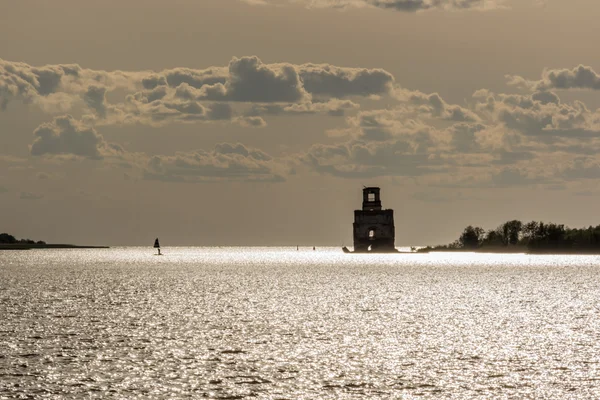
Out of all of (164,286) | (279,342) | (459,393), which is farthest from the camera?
(164,286)

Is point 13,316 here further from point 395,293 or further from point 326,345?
point 395,293

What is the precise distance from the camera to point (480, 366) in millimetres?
→ 46969

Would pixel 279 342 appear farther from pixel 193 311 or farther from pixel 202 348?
pixel 193 311

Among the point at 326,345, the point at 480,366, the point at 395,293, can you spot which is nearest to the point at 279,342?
the point at 326,345

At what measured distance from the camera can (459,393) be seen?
38.7 meters

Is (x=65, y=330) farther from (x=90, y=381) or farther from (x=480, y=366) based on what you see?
(x=480, y=366)

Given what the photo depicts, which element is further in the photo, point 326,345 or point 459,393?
point 326,345

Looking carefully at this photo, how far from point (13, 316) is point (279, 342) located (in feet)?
93.2

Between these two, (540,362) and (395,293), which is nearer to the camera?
(540,362)

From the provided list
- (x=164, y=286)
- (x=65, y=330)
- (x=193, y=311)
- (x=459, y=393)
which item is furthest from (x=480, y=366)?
(x=164, y=286)

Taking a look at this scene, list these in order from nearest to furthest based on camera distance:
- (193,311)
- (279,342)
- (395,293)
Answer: (279,342)
(193,311)
(395,293)

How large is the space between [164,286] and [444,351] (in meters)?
84.1

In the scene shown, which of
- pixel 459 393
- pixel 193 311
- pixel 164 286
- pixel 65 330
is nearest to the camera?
pixel 459 393

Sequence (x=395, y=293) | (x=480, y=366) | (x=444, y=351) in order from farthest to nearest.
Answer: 1. (x=395, y=293)
2. (x=444, y=351)
3. (x=480, y=366)
